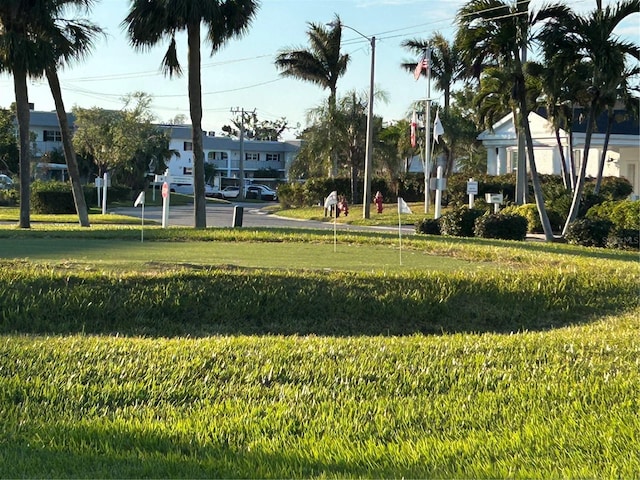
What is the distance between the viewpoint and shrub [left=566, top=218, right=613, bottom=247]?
20359 millimetres

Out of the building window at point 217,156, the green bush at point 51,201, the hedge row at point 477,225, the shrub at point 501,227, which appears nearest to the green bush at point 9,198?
the green bush at point 51,201

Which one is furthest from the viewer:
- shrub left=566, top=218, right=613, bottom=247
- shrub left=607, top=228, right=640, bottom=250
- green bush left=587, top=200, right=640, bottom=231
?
green bush left=587, top=200, right=640, bottom=231

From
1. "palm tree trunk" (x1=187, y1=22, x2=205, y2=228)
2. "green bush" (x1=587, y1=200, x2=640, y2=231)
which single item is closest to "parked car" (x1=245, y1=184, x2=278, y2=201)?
"green bush" (x1=587, y1=200, x2=640, y2=231)

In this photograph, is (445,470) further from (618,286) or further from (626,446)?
(618,286)

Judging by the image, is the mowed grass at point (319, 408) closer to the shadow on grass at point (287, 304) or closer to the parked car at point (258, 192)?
the shadow on grass at point (287, 304)

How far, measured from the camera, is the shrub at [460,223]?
2212 centimetres

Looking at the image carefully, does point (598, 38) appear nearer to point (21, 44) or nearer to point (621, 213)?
point (621, 213)

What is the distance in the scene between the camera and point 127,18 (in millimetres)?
20891

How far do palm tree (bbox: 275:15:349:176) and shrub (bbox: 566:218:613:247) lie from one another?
28312 mm

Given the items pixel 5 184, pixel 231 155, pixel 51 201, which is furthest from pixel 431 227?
pixel 231 155

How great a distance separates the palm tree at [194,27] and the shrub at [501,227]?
7925 millimetres

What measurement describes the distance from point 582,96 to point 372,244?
13.5 meters

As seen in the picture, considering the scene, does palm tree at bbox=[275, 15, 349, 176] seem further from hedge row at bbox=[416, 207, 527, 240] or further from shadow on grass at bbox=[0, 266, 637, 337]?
shadow on grass at bbox=[0, 266, 637, 337]

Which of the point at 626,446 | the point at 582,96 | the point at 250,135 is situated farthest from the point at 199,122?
the point at 250,135
